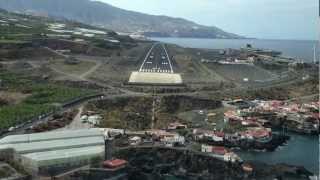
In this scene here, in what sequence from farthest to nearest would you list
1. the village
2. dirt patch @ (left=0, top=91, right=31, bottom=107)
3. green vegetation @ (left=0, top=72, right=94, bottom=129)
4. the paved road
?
the paved road < dirt patch @ (left=0, top=91, right=31, bottom=107) < green vegetation @ (left=0, top=72, right=94, bottom=129) < the village

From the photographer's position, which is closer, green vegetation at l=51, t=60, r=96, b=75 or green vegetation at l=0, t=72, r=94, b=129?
green vegetation at l=0, t=72, r=94, b=129

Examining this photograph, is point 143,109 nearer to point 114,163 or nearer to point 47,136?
point 47,136

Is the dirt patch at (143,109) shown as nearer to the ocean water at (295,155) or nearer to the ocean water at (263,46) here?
the ocean water at (295,155)

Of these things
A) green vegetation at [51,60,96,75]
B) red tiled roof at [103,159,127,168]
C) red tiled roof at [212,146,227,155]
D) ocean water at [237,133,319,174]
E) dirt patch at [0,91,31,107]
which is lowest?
ocean water at [237,133,319,174]

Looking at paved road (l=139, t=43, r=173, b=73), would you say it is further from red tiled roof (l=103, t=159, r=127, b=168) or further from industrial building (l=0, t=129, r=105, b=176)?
red tiled roof (l=103, t=159, r=127, b=168)

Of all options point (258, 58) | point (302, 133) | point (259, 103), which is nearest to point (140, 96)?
point (259, 103)

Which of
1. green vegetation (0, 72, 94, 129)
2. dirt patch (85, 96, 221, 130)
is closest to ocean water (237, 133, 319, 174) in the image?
dirt patch (85, 96, 221, 130)
